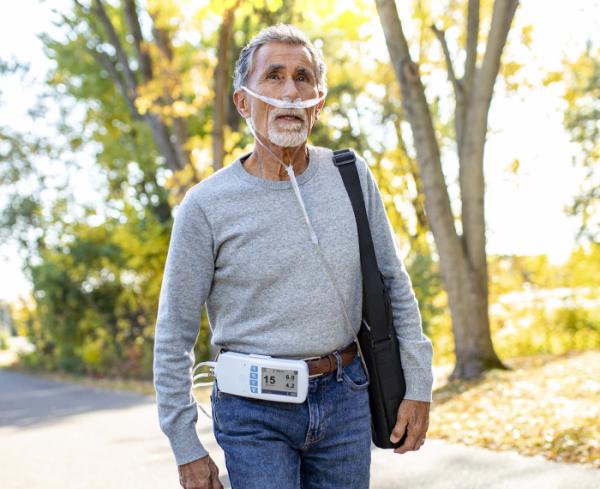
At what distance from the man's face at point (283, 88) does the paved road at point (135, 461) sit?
11.1 ft

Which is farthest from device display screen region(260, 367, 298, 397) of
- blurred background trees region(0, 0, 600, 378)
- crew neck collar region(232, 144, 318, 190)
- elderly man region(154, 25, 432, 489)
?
blurred background trees region(0, 0, 600, 378)

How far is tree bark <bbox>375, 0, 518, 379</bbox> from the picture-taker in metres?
9.76

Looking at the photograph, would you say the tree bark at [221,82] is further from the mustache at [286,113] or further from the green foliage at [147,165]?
the mustache at [286,113]

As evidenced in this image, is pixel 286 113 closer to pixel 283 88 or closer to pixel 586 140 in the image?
pixel 283 88

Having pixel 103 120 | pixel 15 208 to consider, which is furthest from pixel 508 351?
pixel 15 208

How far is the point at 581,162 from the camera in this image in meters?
16.4

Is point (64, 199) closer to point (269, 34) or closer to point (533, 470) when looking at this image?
point (533, 470)

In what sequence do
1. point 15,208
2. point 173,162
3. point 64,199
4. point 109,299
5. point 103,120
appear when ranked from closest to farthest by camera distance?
point 173,162 < point 109,299 < point 103,120 < point 64,199 < point 15,208

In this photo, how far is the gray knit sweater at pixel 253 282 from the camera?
2664 millimetres

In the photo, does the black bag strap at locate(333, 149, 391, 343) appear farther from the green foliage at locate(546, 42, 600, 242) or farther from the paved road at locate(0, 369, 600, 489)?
the green foliage at locate(546, 42, 600, 242)

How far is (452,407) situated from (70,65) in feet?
49.8

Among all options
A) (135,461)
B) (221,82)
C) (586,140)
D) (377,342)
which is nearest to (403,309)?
(377,342)

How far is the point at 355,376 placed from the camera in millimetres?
2758

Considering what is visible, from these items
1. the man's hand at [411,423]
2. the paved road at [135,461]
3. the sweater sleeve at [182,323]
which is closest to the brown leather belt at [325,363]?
the man's hand at [411,423]
